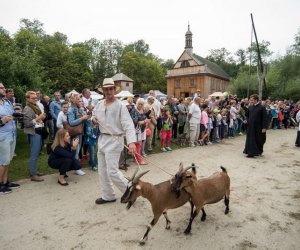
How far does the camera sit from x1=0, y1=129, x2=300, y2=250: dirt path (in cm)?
362

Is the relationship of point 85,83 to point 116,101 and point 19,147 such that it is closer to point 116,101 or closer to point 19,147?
point 19,147

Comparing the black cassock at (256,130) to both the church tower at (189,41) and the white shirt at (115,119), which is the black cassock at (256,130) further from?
the church tower at (189,41)

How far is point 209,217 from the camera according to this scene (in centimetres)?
439

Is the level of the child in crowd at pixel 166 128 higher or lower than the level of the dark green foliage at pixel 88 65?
lower

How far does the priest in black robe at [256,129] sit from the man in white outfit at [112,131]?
605cm

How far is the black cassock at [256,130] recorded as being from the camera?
9.03 meters

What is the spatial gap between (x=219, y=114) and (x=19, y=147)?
9235mm

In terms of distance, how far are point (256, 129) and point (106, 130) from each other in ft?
21.8

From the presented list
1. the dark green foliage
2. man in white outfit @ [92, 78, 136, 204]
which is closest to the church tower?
the dark green foliage

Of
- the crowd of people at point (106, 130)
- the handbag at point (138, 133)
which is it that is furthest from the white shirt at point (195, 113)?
the handbag at point (138, 133)

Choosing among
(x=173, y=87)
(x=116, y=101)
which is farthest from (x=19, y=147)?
(x=173, y=87)

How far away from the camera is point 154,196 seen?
12.1ft

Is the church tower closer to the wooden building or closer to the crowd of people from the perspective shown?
the wooden building

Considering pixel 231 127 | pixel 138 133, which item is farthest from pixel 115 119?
pixel 231 127
